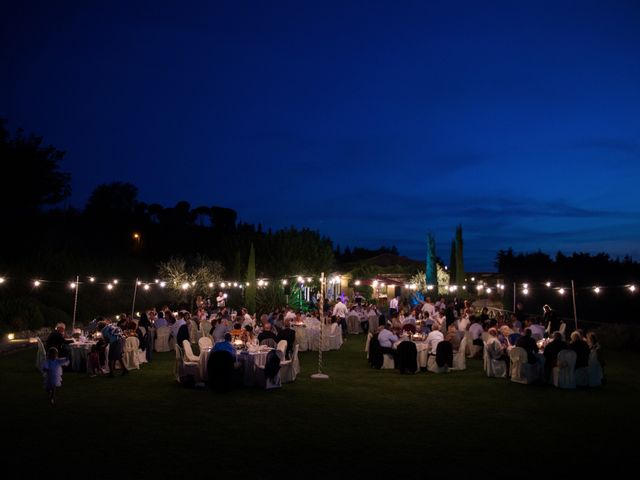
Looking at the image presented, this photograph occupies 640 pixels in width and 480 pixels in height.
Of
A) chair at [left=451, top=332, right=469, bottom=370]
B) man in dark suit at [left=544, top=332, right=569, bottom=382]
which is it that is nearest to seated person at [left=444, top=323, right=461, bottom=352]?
chair at [left=451, top=332, right=469, bottom=370]

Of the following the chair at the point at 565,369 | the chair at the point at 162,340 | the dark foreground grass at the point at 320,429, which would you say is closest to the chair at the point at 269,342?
the dark foreground grass at the point at 320,429

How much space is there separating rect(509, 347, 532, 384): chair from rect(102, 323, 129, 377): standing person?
8.63 metres

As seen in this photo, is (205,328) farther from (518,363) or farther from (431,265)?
(431,265)

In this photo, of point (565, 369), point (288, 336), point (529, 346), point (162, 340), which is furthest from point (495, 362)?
point (162, 340)

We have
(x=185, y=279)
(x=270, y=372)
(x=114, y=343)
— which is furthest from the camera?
(x=185, y=279)

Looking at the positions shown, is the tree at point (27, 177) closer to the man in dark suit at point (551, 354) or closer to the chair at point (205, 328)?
the chair at point (205, 328)

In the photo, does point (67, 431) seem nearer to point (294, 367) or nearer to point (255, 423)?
point (255, 423)

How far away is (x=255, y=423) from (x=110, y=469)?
2.58 metres

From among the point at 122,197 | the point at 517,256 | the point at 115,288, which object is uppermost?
the point at 122,197

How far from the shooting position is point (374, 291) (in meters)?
46.3

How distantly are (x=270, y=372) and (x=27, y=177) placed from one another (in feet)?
73.1

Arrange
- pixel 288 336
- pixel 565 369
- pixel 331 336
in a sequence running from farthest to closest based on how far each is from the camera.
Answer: pixel 331 336 → pixel 288 336 → pixel 565 369

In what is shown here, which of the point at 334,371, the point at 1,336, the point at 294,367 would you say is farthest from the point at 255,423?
the point at 1,336

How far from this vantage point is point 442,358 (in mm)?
14008
